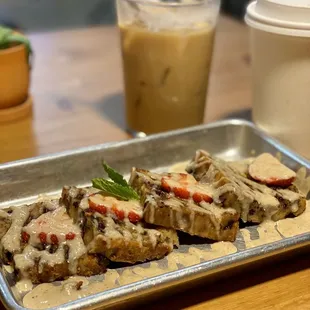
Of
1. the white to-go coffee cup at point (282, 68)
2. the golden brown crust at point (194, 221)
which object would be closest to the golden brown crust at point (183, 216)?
the golden brown crust at point (194, 221)

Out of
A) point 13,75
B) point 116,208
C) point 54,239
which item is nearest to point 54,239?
point 54,239

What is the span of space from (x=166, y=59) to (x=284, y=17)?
0.27 metres

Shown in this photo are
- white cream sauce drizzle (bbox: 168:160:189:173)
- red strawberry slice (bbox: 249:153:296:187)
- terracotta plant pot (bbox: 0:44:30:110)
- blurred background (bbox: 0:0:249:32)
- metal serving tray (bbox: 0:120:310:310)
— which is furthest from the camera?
blurred background (bbox: 0:0:249:32)

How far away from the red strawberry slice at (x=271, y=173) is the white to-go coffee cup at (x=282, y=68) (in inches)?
6.3

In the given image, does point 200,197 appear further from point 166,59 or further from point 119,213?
point 166,59

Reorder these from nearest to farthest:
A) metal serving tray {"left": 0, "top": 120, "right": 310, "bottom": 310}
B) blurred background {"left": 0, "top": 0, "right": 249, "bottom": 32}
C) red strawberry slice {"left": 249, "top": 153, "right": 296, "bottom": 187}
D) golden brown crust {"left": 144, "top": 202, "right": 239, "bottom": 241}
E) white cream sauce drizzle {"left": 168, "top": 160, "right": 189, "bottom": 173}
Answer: metal serving tray {"left": 0, "top": 120, "right": 310, "bottom": 310} < golden brown crust {"left": 144, "top": 202, "right": 239, "bottom": 241} < red strawberry slice {"left": 249, "top": 153, "right": 296, "bottom": 187} < white cream sauce drizzle {"left": 168, "top": 160, "right": 189, "bottom": 173} < blurred background {"left": 0, "top": 0, "right": 249, "bottom": 32}

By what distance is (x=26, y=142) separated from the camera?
4.09 feet

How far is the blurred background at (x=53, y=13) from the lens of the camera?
306 cm

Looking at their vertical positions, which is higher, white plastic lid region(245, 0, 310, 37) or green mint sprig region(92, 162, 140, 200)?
white plastic lid region(245, 0, 310, 37)

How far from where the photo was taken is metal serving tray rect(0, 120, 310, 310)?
695mm

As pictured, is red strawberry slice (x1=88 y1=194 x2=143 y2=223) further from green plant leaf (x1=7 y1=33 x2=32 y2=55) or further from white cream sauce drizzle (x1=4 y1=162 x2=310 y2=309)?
green plant leaf (x1=7 y1=33 x2=32 y2=55)

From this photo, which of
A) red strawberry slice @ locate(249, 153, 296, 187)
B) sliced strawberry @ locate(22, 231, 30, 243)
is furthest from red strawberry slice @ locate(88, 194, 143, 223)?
red strawberry slice @ locate(249, 153, 296, 187)

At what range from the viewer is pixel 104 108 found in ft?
4.76

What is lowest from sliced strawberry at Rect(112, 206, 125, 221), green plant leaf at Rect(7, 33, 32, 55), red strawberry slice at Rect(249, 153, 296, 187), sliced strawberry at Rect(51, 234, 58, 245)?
red strawberry slice at Rect(249, 153, 296, 187)
